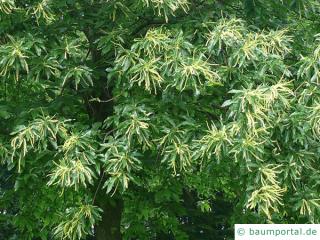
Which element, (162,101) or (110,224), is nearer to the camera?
(162,101)

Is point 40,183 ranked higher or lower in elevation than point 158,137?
lower

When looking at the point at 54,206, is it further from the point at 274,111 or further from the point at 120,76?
the point at 274,111

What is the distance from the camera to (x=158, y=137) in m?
3.45

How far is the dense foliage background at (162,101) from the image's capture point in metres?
3.05

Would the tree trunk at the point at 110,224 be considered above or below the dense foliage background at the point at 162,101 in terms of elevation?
below

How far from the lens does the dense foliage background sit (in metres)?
3.05

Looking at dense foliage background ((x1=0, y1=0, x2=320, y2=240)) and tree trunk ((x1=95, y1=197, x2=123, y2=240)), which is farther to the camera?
tree trunk ((x1=95, y1=197, x2=123, y2=240))

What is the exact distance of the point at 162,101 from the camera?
11.5ft

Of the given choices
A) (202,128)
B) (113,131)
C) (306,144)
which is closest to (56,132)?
(113,131)

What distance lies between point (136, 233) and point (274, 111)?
271 cm

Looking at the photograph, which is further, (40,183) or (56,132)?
(40,183)

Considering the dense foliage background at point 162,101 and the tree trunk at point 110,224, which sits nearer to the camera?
the dense foliage background at point 162,101

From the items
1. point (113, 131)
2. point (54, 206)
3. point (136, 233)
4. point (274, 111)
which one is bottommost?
point (136, 233)

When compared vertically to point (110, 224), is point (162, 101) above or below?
above
